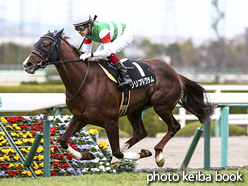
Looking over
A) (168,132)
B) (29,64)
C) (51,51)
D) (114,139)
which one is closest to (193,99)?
(168,132)

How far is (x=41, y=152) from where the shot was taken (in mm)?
5215

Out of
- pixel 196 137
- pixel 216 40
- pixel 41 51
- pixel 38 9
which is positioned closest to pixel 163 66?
pixel 196 137

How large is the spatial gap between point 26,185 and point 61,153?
1473 millimetres

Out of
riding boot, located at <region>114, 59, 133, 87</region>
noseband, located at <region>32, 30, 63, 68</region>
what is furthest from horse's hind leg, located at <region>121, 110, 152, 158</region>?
noseband, located at <region>32, 30, 63, 68</region>

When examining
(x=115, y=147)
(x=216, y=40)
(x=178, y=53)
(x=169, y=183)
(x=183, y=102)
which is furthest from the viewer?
(x=178, y=53)

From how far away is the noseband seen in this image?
12.9 feet

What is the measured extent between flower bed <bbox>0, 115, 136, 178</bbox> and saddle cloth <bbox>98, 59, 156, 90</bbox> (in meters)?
1.34

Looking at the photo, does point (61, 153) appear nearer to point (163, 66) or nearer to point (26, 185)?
point (26, 185)

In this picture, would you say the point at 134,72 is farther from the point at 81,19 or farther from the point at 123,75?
the point at 81,19

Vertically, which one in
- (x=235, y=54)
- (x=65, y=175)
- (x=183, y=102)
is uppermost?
(x=183, y=102)

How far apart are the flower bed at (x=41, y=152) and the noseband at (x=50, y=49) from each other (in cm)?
156

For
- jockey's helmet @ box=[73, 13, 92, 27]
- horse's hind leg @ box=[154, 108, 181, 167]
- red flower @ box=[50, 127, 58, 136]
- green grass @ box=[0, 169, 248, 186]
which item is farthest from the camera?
red flower @ box=[50, 127, 58, 136]

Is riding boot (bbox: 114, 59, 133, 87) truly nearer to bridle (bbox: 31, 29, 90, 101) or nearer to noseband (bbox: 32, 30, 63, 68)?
bridle (bbox: 31, 29, 90, 101)

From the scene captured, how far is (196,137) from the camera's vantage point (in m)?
5.08
